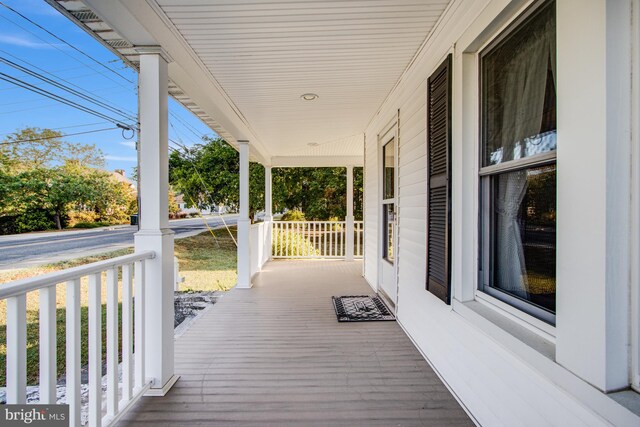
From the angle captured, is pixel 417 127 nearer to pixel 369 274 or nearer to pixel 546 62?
pixel 546 62

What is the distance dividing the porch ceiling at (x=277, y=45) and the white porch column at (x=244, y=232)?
37.7 inches

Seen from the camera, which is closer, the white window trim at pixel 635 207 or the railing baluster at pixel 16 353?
the white window trim at pixel 635 207

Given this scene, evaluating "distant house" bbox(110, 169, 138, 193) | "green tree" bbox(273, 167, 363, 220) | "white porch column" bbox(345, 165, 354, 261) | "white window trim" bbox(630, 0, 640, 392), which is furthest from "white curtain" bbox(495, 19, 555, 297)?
"green tree" bbox(273, 167, 363, 220)

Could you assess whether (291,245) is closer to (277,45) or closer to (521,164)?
(277,45)

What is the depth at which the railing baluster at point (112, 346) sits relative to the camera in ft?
5.64

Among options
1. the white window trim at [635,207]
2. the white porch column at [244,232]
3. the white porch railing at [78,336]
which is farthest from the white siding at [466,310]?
the white porch column at [244,232]

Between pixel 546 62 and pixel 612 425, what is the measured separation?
137cm

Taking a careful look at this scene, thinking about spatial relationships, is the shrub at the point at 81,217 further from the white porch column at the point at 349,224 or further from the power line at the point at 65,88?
the white porch column at the point at 349,224

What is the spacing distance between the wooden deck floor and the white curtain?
37.2 inches

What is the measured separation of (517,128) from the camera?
154 cm

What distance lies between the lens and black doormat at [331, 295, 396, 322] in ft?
11.3

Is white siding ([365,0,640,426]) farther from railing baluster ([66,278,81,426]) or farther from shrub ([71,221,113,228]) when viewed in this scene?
shrub ([71,221,113,228])

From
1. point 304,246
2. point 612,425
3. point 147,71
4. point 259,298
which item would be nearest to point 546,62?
point 612,425

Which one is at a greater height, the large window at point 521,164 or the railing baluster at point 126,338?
the large window at point 521,164
